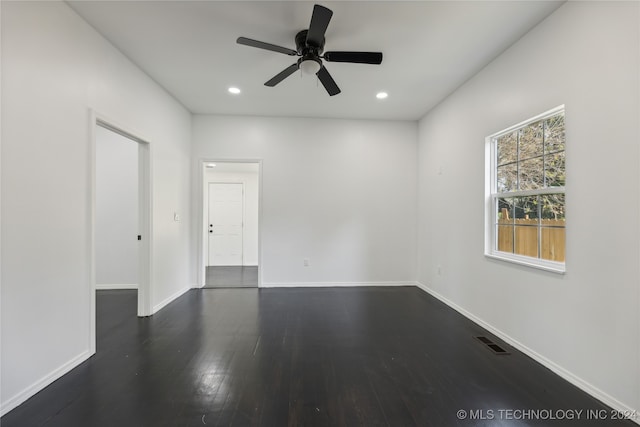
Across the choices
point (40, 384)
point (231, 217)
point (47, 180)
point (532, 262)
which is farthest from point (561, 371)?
point (231, 217)

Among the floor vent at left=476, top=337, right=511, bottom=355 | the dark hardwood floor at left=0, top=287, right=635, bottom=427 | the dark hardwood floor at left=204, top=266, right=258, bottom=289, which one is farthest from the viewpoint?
the dark hardwood floor at left=204, top=266, right=258, bottom=289

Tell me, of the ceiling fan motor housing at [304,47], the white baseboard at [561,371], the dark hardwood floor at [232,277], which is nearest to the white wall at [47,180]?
the ceiling fan motor housing at [304,47]

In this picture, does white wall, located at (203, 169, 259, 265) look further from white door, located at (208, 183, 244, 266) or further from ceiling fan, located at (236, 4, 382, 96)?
ceiling fan, located at (236, 4, 382, 96)

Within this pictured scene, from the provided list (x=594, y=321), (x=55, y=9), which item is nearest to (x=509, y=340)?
(x=594, y=321)

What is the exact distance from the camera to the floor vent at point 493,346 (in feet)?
7.67

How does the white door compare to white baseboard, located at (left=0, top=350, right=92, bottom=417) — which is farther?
the white door

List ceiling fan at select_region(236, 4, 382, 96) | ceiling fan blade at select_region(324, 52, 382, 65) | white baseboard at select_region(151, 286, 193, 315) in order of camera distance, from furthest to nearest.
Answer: white baseboard at select_region(151, 286, 193, 315) → ceiling fan blade at select_region(324, 52, 382, 65) → ceiling fan at select_region(236, 4, 382, 96)

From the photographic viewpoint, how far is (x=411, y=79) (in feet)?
10.2

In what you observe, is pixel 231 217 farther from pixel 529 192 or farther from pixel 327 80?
pixel 529 192

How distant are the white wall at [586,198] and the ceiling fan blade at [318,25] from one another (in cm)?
181

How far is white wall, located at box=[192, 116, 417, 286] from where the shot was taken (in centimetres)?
432

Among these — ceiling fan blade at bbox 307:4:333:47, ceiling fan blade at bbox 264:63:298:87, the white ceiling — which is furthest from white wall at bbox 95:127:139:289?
ceiling fan blade at bbox 307:4:333:47

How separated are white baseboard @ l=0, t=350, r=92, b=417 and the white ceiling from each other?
2.76 meters

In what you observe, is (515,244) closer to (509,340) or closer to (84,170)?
(509,340)
